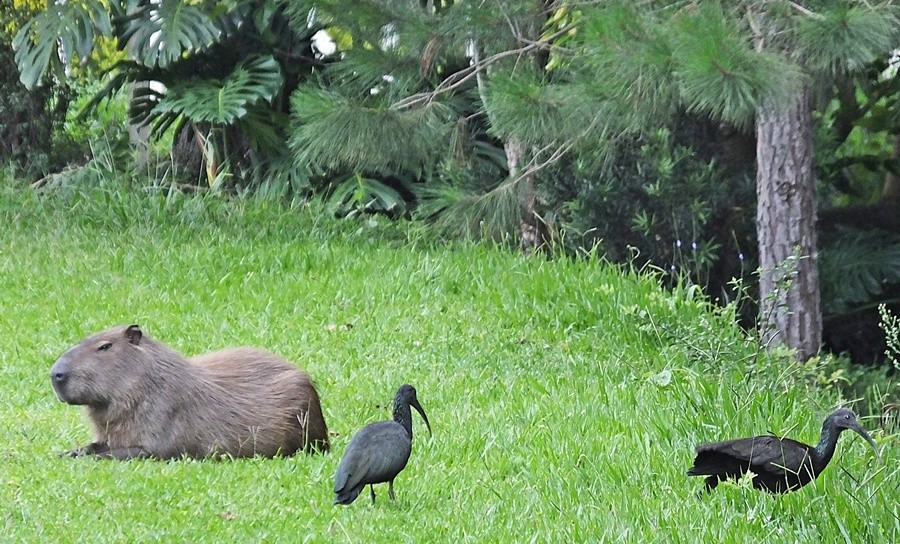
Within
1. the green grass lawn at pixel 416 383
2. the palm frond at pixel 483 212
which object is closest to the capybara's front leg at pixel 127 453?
the green grass lawn at pixel 416 383

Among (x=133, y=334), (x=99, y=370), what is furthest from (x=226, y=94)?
(x=99, y=370)

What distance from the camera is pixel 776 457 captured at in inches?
175

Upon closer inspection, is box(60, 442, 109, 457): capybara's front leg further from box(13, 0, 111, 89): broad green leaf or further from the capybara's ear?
box(13, 0, 111, 89): broad green leaf

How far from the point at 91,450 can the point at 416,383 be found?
2007mm

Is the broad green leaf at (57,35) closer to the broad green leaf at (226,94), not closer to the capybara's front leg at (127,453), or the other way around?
the broad green leaf at (226,94)

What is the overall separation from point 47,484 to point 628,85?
3.44 meters

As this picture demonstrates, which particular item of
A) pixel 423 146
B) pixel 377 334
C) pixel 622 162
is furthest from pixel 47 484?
pixel 622 162

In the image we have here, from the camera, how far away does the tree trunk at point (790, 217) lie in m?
8.24

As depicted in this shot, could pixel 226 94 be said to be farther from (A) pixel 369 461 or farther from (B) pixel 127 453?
(A) pixel 369 461

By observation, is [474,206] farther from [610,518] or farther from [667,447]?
[610,518]

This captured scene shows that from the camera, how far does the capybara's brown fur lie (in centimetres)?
527

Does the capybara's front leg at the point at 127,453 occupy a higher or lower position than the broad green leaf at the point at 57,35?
lower

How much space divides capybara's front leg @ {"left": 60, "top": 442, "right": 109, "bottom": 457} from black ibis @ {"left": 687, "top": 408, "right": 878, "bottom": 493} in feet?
8.13

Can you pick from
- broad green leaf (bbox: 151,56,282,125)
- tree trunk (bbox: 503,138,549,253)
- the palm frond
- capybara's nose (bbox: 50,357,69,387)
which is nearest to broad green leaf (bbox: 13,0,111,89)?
broad green leaf (bbox: 151,56,282,125)
